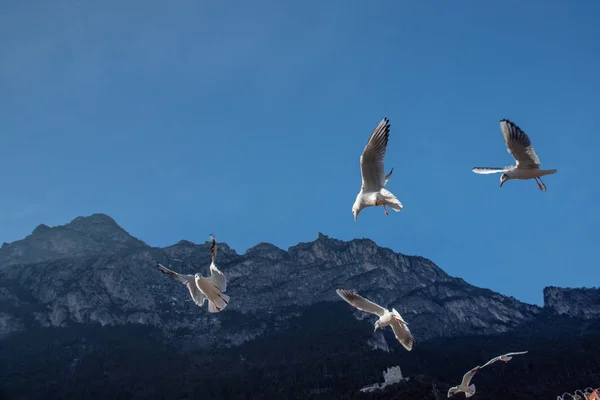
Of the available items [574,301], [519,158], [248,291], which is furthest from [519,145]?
[574,301]

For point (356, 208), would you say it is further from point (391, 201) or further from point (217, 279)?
point (217, 279)

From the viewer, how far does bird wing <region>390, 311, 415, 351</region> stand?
35.6ft

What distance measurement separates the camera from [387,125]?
402 inches

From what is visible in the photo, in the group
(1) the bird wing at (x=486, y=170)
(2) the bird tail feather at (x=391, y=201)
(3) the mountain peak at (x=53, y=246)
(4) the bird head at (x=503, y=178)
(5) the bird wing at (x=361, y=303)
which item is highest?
(3) the mountain peak at (x=53, y=246)

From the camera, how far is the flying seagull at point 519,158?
10.9 metres

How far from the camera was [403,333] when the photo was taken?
37.5ft

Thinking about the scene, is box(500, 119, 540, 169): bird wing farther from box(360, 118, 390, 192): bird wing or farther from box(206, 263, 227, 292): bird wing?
box(206, 263, 227, 292): bird wing

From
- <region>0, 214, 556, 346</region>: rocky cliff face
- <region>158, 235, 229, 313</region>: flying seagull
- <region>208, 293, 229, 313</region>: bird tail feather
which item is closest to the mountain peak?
<region>0, 214, 556, 346</region>: rocky cliff face

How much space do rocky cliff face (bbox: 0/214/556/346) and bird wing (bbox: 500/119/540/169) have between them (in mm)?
123115

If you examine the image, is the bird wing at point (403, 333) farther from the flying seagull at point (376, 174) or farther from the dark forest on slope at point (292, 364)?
the dark forest on slope at point (292, 364)

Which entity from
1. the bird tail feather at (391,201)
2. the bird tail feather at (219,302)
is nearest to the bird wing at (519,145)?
the bird tail feather at (391,201)

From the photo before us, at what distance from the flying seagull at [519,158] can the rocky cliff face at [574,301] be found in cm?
15318

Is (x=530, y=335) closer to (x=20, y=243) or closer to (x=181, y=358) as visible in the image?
(x=181, y=358)

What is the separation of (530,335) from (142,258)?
4454 inches
